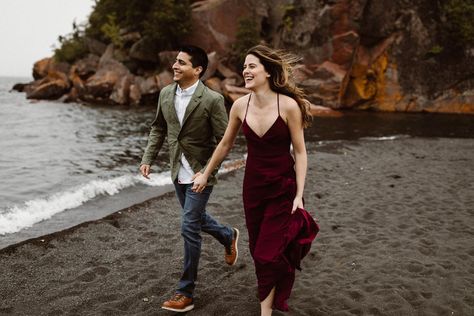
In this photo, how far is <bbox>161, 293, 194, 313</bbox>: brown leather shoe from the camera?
4.14 m

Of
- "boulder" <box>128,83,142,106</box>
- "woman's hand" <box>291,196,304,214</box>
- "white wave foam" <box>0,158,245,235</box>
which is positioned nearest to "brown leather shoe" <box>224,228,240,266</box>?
"woman's hand" <box>291,196,304,214</box>

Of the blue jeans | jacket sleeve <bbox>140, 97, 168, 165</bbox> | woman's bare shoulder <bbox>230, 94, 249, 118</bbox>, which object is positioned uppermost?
woman's bare shoulder <bbox>230, 94, 249, 118</bbox>

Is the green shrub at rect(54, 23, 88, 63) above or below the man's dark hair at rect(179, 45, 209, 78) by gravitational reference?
above

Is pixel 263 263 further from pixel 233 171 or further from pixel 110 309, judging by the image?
pixel 233 171

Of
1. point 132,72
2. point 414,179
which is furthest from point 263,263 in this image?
point 132,72

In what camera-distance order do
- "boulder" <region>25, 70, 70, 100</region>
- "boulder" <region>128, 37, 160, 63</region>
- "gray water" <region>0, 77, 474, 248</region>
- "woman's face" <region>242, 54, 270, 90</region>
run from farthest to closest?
1. "boulder" <region>25, 70, 70, 100</region>
2. "boulder" <region>128, 37, 160, 63</region>
3. "gray water" <region>0, 77, 474, 248</region>
4. "woman's face" <region>242, 54, 270, 90</region>

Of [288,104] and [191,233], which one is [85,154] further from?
[288,104]

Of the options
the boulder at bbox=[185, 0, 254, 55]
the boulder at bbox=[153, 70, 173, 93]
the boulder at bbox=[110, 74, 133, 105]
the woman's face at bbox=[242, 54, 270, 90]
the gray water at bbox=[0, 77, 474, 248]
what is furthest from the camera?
the boulder at bbox=[110, 74, 133, 105]

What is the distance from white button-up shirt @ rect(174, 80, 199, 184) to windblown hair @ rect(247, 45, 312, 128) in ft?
3.15

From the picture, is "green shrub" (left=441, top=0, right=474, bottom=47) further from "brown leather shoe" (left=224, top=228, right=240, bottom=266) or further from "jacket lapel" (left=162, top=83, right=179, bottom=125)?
"jacket lapel" (left=162, top=83, right=179, bottom=125)

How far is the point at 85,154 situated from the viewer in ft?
48.3

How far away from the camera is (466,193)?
8.53 meters

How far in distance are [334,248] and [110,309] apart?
307 cm

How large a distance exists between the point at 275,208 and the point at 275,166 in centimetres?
35
